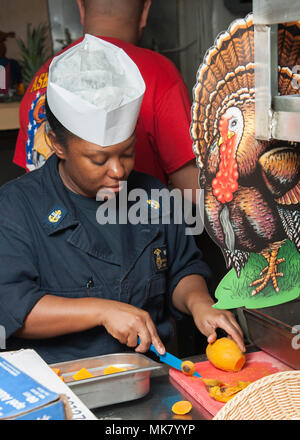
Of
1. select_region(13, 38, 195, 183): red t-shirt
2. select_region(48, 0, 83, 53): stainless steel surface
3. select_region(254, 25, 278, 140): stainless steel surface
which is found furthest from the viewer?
select_region(48, 0, 83, 53): stainless steel surface

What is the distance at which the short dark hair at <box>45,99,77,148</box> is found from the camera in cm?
140

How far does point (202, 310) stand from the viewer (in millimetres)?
1390

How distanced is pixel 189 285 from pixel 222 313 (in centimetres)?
19

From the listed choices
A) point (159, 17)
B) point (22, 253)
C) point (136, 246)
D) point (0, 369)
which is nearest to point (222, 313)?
point (136, 246)

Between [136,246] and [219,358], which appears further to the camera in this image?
[136,246]

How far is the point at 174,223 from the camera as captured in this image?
5.16 feet

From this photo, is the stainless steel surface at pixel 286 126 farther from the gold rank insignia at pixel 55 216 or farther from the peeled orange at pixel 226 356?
the gold rank insignia at pixel 55 216

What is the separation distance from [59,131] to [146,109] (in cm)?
31

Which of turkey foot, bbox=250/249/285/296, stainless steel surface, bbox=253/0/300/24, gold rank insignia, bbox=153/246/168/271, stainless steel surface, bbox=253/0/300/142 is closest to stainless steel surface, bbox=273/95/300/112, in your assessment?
stainless steel surface, bbox=253/0/300/142

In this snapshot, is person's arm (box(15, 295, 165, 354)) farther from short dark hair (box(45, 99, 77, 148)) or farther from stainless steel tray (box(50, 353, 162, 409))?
short dark hair (box(45, 99, 77, 148))

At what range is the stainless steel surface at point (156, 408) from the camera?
1066 millimetres

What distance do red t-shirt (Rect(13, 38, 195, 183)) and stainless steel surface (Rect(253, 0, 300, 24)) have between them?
1.81 feet
